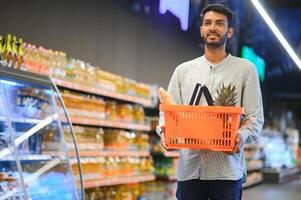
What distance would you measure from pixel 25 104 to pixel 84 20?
9.15ft

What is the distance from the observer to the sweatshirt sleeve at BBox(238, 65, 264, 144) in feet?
7.18

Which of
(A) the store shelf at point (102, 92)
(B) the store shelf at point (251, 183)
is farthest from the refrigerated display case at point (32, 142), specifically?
(B) the store shelf at point (251, 183)

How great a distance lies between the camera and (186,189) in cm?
224

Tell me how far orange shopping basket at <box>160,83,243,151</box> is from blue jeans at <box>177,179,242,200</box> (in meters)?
0.18

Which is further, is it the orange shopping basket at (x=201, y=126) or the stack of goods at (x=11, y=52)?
the stack of goods at (x=11, y=52)

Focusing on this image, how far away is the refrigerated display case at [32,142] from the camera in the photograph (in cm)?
363

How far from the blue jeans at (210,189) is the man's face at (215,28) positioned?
599 millimetres

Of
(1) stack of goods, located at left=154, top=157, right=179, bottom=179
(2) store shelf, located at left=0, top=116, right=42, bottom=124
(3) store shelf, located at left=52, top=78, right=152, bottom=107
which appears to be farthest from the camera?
(1) stack of goods, located at left=154, top=157, right=179, bottom=179

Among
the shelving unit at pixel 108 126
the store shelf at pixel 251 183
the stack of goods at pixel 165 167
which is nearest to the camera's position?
the shelving unit at pixel 108 126

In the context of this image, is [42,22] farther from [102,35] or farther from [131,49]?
[131,49]

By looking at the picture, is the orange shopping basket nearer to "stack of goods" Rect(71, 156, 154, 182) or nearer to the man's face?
the man's face

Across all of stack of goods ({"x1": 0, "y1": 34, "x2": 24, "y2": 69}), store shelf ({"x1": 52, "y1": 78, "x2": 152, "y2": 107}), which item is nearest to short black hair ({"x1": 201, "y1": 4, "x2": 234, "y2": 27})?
stack of goods ({"x1": 0, "y1": 34, "x2": 24, "y2": 69})

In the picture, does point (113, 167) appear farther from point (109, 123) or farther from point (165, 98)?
point (165, 98)

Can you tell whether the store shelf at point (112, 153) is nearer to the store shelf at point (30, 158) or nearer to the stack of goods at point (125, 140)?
the stack of goods at point (125, 140)
